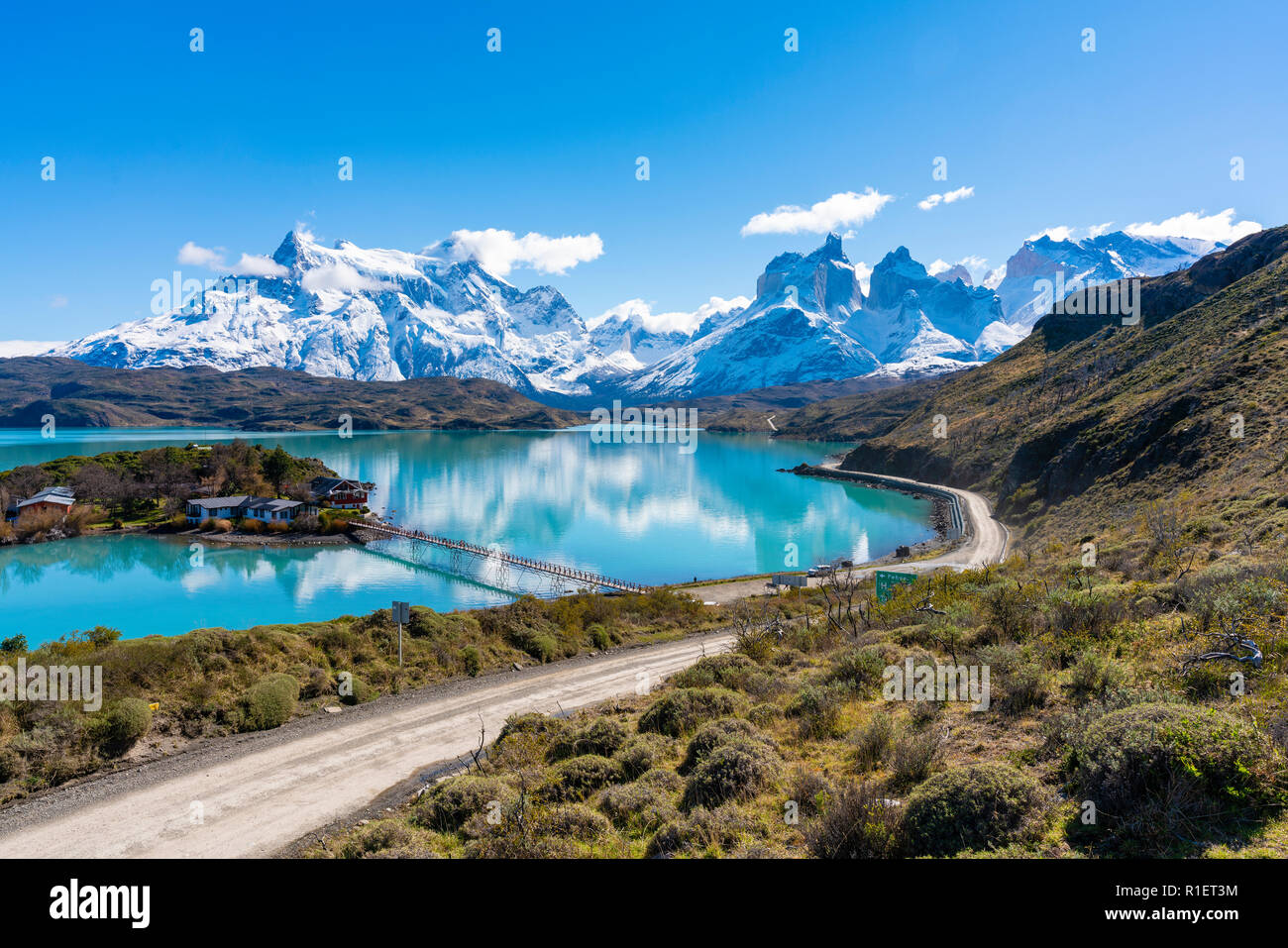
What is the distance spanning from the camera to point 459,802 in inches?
377

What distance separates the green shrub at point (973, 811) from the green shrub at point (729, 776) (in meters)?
2.41

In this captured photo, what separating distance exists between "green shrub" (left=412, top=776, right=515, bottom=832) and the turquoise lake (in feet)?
111

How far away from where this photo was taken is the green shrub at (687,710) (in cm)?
1205

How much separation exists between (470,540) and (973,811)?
6063cm

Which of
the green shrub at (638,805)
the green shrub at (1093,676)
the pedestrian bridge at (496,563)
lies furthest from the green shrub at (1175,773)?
the pedestrian bridge at (496,563)

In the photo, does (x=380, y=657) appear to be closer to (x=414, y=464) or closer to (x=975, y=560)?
(x=975, y=560)

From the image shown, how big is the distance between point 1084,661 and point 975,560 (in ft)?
120

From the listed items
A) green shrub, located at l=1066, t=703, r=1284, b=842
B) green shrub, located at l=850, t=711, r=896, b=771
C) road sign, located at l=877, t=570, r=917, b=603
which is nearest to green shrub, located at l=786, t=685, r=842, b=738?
green shrub, located at l=850, t=711, r=896, b=771

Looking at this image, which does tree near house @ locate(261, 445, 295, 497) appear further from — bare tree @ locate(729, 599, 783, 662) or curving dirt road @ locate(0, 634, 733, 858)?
bare tree @ locate(729, 599, 783, 662)

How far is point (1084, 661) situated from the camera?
9547mm

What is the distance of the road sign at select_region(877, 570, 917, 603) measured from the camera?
92.2 ft

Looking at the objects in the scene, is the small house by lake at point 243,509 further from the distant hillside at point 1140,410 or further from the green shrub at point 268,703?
the distant hillside at point 1140,410

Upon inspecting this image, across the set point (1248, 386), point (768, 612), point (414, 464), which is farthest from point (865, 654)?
point (414, 464)
